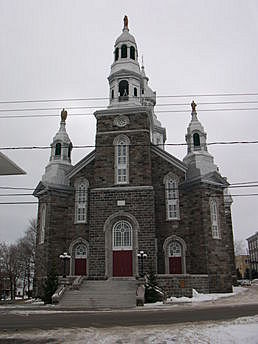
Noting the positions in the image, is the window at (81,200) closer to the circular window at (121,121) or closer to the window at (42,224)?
the window at (42,224)

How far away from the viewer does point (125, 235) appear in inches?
1149

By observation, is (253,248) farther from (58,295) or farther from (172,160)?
(58,295)

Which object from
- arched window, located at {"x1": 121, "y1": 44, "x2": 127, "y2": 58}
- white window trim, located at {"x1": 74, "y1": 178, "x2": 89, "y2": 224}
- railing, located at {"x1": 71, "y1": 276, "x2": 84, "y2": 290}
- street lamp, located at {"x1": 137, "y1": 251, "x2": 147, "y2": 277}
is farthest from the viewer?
arched window, located at {"x1": 121, "y1": 44, "x2": 127, "y2": 58}

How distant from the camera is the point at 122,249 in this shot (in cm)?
2889

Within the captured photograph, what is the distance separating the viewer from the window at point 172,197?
30.8m

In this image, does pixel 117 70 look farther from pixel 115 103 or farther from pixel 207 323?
pixel 207 323

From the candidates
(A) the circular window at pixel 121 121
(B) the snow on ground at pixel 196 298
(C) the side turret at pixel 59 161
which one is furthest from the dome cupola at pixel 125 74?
(B) the snow on ground at pixel 196 298

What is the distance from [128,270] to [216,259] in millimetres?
6675

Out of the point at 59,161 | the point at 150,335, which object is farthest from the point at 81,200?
the point at 150,335

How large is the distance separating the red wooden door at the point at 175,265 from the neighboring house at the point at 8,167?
21.3 metres

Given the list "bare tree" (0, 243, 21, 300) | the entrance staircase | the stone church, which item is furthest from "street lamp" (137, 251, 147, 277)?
"bare tree" (0, 243, 21, 300)

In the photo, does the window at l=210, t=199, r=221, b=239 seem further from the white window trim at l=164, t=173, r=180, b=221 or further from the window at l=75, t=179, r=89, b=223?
the window at l=75, t=179, r=89, b=223

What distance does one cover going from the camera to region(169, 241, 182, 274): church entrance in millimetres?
29750

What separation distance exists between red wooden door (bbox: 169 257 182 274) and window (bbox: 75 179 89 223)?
7750 millimetres
